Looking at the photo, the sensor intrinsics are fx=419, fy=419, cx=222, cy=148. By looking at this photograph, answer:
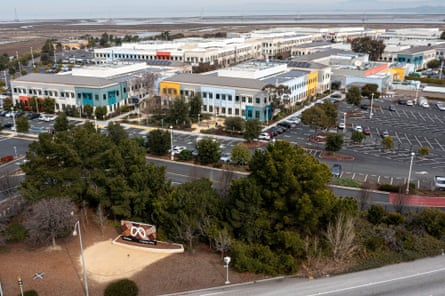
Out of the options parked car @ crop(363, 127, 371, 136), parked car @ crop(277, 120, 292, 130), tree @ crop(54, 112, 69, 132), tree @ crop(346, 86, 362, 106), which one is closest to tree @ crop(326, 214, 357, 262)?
parked car @ crop(363, 127, 371, 136)

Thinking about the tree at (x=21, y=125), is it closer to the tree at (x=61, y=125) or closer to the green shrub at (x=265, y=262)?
the tree at (x=61, y=125)

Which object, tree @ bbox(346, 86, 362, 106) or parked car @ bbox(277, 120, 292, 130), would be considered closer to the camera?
parked car @ bbox(277, 120, 292, 130)

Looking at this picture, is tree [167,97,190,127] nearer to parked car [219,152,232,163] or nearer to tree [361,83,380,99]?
parked car [219,152,232,163]

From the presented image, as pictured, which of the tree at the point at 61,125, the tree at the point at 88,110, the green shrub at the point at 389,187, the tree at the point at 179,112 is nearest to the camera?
the green shrub at the point at 389,187

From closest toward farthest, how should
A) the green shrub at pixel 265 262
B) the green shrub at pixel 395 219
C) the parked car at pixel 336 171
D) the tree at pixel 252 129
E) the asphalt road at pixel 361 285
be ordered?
1. the asphalt road at pixel 361 285
2. the green shrub at pixel 265 262
3. the green shrub at pixel 395 219
4. the parked car at pixel 336 171
5. the tree at pixel 252 129

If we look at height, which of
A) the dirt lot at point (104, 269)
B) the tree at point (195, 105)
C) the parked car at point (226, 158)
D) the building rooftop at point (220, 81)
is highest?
the building rooftop at point (220, 81)

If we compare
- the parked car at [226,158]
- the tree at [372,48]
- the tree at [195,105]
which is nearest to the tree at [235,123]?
the tree at [195,105]
